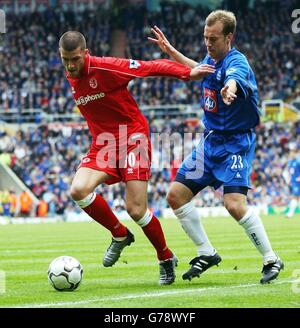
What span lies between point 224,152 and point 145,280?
1.66 metres

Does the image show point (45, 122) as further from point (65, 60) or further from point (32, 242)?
point (65, 60)

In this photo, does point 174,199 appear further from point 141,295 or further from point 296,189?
point 296,189

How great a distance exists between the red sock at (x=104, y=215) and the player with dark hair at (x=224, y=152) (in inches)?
28.6

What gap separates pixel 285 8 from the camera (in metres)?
41.9

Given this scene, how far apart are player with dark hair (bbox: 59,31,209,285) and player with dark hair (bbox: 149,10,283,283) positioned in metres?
0.28

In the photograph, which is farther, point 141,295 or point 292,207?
point 292,207

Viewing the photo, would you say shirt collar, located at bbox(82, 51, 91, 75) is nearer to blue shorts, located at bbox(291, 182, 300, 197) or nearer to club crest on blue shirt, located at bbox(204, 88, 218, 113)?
club crest on blue shirt, located at bbox(204, 88, 218, 113)

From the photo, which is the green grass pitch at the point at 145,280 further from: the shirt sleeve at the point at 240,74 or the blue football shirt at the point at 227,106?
the shirt sleeve at the point at 240,74

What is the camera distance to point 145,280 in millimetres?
9445

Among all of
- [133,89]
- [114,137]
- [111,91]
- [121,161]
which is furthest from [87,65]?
[133,89]

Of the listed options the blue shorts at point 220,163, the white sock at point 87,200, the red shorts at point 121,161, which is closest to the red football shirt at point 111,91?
the red shorts at point 121,161

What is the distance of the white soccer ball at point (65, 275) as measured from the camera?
854 centimetres

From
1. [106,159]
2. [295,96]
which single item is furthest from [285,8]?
[106,159]

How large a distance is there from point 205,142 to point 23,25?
34.8 metres
